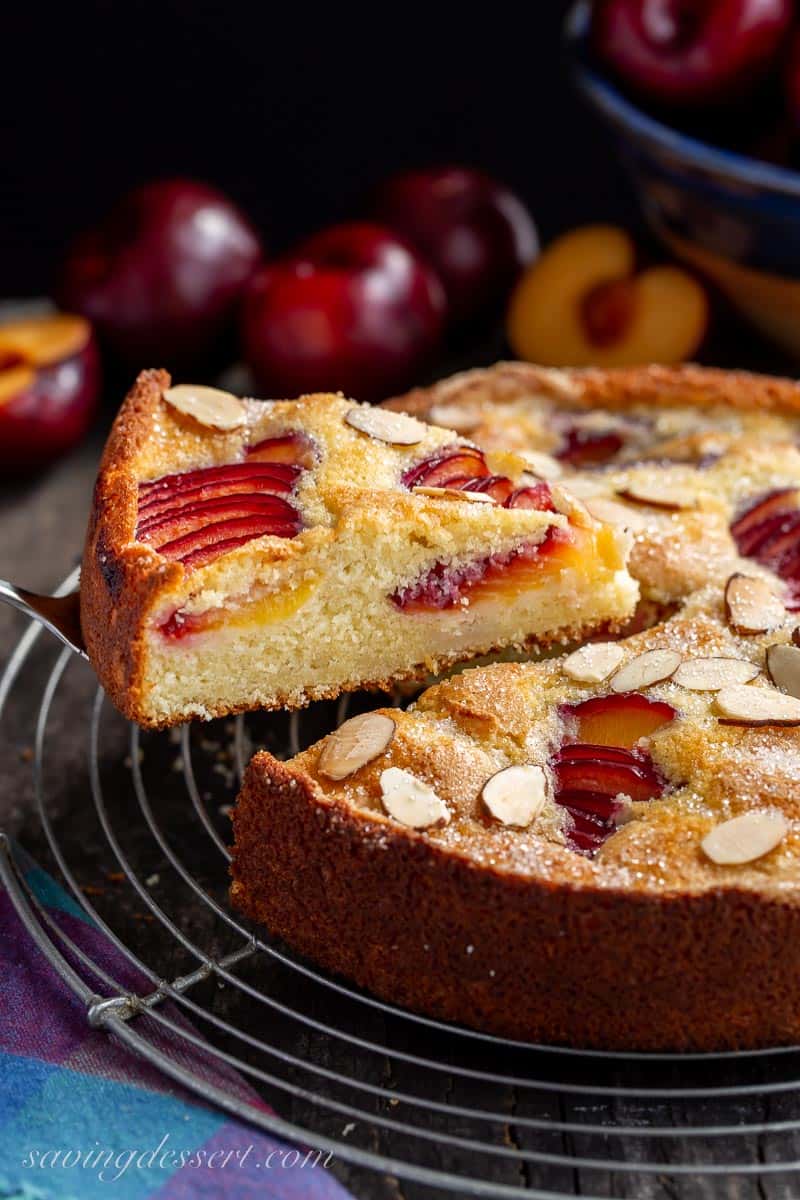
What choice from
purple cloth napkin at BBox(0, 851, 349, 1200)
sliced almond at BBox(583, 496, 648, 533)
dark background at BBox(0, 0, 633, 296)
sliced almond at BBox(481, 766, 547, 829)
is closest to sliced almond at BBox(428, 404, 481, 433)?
sliced almond at BBox(583, 496, 648, 533)

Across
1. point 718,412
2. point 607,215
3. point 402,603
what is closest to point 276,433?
point 402,603

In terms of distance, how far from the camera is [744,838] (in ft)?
7.39

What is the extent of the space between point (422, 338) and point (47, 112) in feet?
5.75

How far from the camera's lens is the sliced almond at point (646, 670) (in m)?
2.59

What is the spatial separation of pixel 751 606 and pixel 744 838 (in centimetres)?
66

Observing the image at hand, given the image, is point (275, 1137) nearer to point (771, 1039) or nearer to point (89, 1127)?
point (89, 1127)

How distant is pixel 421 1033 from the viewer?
7.82ft

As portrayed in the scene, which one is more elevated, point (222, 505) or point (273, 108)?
point (273, 108)

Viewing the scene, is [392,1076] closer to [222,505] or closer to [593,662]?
[593,662]

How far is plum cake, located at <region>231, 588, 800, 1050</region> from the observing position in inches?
85.7

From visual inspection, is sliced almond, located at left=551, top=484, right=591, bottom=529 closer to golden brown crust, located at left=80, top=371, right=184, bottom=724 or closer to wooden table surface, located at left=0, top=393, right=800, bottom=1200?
golden brown crust, located at left=80, top=371, right=184, bottom=724

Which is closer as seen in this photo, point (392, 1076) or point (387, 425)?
point (392, 1076)

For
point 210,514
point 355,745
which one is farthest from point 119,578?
point 355,745

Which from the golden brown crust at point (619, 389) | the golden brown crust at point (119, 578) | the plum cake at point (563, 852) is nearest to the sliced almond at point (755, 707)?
the plum cake at point (563, 852)
